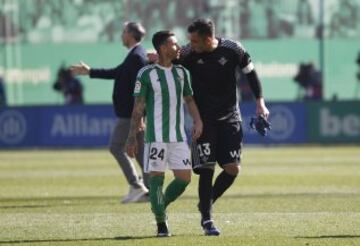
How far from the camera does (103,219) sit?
12.6 metres

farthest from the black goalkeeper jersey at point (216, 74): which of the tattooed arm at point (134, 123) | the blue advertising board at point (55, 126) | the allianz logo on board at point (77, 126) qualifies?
the allianz logo on board at point (77, 126)

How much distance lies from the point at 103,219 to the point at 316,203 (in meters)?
2.87

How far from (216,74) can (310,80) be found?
→ 22.8 meters

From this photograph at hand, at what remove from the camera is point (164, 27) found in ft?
119

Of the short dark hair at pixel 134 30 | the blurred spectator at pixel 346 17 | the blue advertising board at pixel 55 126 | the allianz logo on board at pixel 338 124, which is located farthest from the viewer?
the blurred spectator at pixel 346 17

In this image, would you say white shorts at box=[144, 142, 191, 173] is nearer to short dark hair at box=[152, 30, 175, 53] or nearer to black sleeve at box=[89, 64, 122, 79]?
short dark hair at box=[152, 30, 175, 53]

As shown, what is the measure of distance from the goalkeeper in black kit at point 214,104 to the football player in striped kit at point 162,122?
0.19 metres

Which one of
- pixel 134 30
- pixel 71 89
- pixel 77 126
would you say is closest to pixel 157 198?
pixel 134 30

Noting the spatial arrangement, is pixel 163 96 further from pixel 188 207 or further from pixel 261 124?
pixel 188 207

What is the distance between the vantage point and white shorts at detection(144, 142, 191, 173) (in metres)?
11.0

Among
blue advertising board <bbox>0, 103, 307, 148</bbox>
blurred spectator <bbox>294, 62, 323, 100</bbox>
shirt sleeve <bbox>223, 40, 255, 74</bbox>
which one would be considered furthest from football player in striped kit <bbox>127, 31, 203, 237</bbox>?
blurred spectator <bbox>294, 62, 323, 100</bbox>

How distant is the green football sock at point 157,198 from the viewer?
1095 cm

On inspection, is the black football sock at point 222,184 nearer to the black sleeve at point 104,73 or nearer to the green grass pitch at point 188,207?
the green grass pitch at point 188,207

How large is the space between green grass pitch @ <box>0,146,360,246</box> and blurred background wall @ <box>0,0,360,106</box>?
43.6 ft
